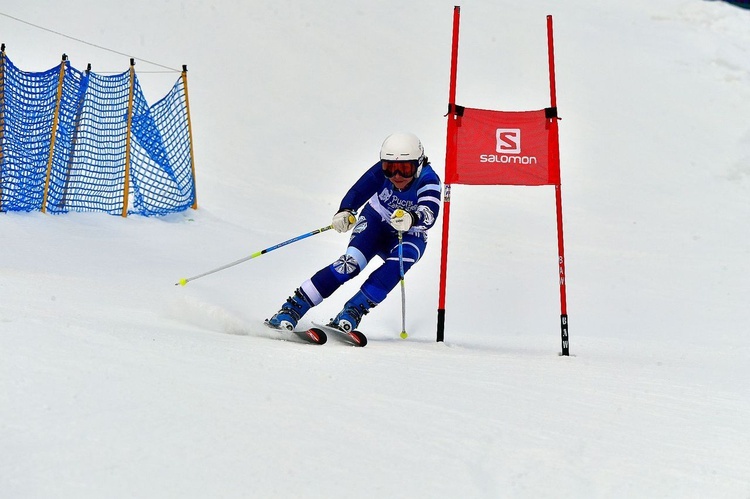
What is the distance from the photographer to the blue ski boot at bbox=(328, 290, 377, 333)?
17.9 ft

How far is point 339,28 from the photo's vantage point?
19.1 m

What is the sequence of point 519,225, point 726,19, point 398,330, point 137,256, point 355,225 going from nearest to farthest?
point 355,225
point 398,330
point 137,256
point 519,225
point 726,19

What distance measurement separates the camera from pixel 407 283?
9.24m

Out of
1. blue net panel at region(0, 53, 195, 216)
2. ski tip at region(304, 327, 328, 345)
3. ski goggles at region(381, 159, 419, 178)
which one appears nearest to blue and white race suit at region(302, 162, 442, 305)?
ski goggles at region(381, 159, 419, 178)

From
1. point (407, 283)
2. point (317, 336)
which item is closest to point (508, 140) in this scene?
point (317, 336)

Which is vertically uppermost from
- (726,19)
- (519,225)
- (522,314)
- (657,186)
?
(726,19)

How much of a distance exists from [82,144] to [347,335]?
17.4 ft

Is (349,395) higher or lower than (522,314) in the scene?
lower

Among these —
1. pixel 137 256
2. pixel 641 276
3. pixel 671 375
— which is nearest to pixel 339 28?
pixel 641 276

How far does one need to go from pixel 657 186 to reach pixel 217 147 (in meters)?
6.61

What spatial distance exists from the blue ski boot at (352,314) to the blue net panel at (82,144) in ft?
13.5

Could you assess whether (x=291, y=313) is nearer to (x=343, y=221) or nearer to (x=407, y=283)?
(x=343, y=221)

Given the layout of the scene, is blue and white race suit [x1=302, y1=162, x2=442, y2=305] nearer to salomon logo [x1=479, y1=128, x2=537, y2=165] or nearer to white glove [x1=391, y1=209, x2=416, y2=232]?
white glove [x1=391, y1=209, x2=416, y2=232]

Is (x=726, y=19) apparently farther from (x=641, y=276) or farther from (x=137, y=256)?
(x=137, y=256)
